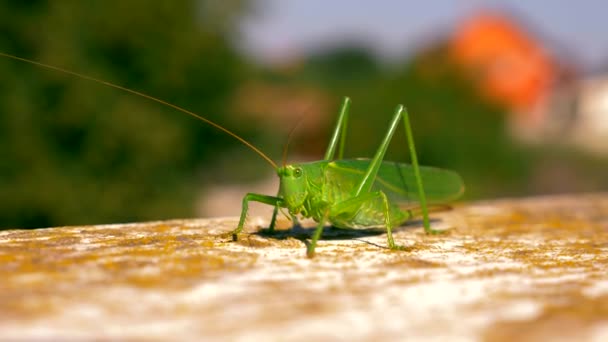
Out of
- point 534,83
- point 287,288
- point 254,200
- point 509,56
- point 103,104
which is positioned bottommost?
point 287,288

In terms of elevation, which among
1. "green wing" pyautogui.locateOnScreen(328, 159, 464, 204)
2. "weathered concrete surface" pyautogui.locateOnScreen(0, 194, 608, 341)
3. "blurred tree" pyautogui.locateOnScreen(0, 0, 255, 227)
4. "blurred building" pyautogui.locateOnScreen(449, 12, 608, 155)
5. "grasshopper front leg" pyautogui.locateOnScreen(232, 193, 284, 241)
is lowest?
"weathered concrete surface" pyautogui.locateOnScreen(0, 194, 608, 341)

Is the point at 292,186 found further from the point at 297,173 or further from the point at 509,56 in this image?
the point at 509,56

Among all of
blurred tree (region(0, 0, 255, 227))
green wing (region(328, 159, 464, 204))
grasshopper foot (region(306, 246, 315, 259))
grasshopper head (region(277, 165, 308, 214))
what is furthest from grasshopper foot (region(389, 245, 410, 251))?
blurred tree (region(0, 0, 255, 227))

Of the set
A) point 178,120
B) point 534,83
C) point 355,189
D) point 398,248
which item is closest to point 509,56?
point 534,83

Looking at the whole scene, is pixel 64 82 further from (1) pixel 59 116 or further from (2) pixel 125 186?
(2) pixel 125 186

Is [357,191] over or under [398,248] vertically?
over

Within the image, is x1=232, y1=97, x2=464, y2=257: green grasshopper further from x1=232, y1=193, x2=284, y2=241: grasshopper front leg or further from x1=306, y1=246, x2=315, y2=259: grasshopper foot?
x1=306, y1=246, x2=315, y2=259: grasshopper foot
